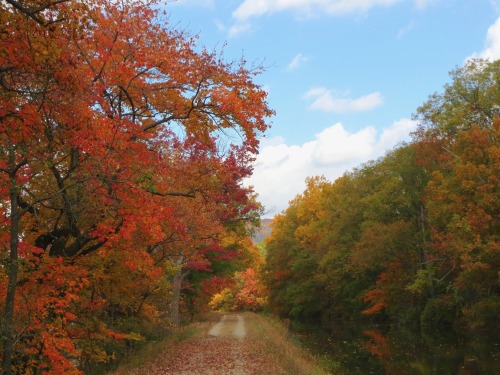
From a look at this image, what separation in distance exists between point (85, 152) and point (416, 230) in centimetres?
3131

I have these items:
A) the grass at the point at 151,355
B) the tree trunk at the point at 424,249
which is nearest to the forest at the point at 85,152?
the grass at the point at 151,355

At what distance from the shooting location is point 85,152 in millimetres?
8984

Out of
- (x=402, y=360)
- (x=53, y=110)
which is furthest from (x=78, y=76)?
(x=402, y=360)

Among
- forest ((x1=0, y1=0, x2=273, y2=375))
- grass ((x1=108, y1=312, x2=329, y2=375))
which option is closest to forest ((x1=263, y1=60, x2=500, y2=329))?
grass ((x1=108, y1=312, x2=329, y2=375))

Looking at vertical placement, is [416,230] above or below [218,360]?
above

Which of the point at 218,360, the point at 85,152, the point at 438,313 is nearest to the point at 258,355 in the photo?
the point at 218,360

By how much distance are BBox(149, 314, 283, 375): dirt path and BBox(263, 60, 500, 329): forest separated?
12.0 meters

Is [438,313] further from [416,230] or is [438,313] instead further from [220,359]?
[220,359]

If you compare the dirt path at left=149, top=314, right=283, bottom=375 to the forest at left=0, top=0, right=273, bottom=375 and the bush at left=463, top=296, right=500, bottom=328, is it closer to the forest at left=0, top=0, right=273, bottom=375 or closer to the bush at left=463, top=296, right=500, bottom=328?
the forest at left=0, top=0, right=273, bottom=375

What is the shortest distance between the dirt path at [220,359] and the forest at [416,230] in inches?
472

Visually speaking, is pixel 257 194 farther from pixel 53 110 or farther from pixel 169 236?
pixel 53 110

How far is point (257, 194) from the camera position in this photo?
3291cm

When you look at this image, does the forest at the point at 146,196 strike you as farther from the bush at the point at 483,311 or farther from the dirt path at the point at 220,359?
the dirt path at the point at 220,359

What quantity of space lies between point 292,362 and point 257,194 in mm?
19584
